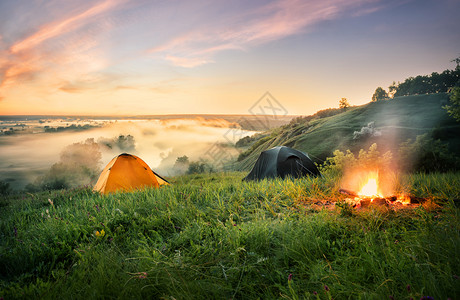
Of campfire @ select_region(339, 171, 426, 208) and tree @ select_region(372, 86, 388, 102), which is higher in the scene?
tree @ select_region(372, 86, 388, 102)

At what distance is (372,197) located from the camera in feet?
18.9

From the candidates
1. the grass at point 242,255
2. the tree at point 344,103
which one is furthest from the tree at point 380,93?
the grass at point 242,255

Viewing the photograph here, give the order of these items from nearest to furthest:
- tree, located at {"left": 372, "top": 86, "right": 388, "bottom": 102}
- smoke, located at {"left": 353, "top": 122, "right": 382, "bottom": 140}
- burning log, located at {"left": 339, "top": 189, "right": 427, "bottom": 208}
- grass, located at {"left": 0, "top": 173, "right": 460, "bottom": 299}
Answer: grass, located at {"left": 0, "top": 173, "right": 460, "bottom": 299} → burning log, located at {"left": 339, "top": 189, "right": 427, "bottom": 208} → smoke, located at {"left": 353, "top": 122, "right": 382, "bottom": 140} → tree, located at {"left": 372, "top": 86, "right": 388, "bottom": 102}

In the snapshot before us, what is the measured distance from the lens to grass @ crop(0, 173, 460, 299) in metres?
2.86

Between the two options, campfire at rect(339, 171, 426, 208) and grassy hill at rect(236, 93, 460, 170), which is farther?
grassy hill at rect(236, 93, 460, 170)

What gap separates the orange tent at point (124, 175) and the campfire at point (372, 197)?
32.0 ft

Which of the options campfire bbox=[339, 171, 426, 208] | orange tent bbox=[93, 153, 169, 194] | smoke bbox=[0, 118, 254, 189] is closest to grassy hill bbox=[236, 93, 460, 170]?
campfire bbox=[339, 171, 426, 208]

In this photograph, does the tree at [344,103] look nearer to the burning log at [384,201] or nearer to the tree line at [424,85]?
the tree line at [424,85]

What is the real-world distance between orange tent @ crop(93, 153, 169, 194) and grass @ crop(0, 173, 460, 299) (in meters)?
5.79

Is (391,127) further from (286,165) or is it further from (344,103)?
(344,103)

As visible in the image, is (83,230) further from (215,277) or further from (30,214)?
(30,214)

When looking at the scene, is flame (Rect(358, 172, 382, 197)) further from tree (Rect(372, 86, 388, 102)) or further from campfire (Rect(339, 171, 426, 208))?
tree (Rect(372, 86, 388, 102))

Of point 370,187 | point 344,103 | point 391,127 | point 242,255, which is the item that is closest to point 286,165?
point 370,187

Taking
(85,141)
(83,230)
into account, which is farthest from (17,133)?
(83,230)
